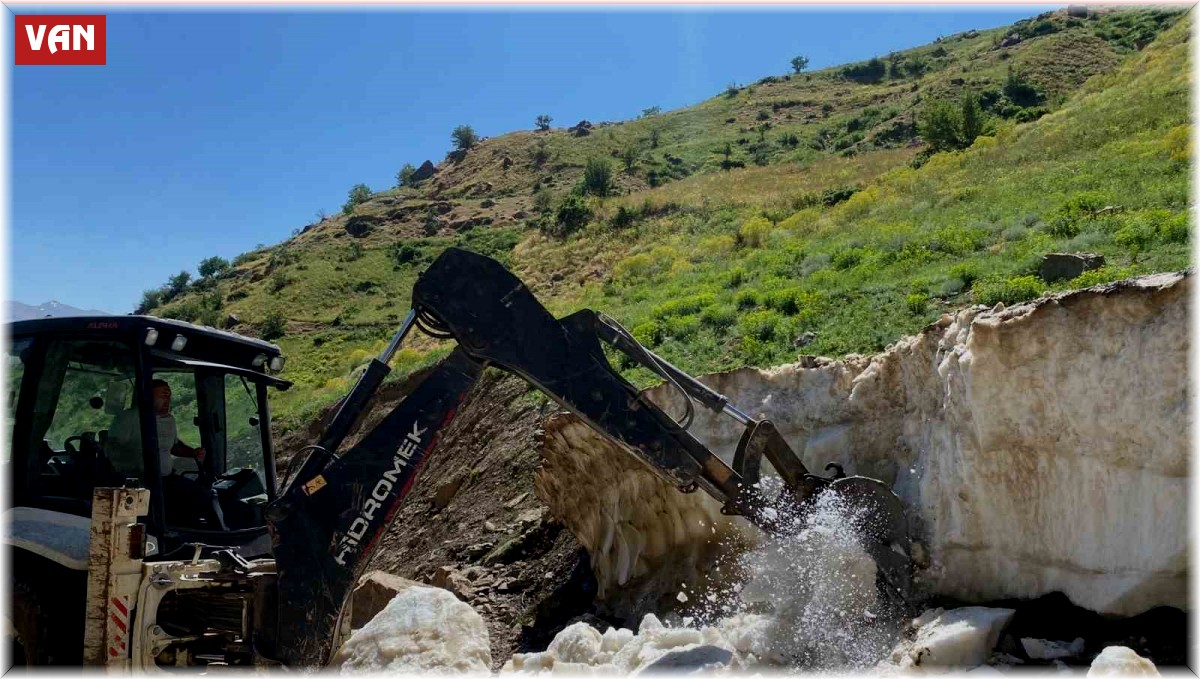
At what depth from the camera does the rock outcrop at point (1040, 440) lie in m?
5.55

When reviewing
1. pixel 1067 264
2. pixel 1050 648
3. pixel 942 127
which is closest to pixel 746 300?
pixel 1067 264

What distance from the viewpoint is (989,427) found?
6.36m

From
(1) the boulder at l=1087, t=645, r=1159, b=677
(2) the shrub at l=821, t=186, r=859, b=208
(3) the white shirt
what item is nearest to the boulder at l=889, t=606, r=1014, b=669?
(1) the boulder at l=1087, t=645, r=1159, b=677

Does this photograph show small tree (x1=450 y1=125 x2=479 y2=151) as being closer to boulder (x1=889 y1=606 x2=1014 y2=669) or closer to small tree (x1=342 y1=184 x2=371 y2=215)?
small tree (x1=342 y1=184 x2=371 y2=215)

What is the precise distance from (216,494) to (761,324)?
27.2 ft

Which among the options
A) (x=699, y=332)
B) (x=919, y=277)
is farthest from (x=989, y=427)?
(x=699, y=332)

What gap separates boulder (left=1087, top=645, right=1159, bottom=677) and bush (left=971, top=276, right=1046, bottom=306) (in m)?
6.63

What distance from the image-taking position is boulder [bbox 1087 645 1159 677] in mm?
4285

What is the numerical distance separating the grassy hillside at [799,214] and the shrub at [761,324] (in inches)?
1.7

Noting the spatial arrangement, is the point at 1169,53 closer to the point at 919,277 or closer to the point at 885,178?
the point at 885,178

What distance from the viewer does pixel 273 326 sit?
5100cm

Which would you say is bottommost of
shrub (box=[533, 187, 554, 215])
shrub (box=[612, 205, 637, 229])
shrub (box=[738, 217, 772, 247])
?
shrub (box=[738, 217, 772, 247])

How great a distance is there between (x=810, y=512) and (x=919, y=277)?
7405 millimetres

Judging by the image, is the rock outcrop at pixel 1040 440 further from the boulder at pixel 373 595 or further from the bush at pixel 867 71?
the bush at pixel 867 71
